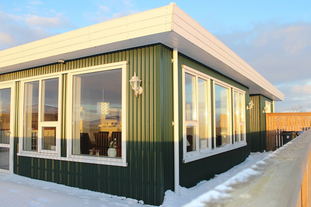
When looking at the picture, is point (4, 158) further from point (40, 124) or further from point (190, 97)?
point (190, 97)

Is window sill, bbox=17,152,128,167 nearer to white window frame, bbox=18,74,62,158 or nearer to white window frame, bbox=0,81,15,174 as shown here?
white window frame, bbox=18,74,62,158

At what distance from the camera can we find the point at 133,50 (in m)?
3.86

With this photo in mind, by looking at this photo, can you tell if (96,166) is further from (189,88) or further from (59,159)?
(189,88)

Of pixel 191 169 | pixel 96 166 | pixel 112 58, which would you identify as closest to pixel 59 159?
pixel 96 166

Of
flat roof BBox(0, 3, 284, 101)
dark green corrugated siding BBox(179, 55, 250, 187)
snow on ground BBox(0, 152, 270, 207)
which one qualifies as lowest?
snow on ground BBox(0, 152, 270, 207)

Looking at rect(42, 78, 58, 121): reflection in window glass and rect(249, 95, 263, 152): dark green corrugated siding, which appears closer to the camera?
rect(42, 78, 58, 121): reflection in window glass

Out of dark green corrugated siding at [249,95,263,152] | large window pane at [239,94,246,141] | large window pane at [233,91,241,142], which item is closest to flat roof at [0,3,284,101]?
large window pane at [233,91,241,142]

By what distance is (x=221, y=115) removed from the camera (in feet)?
20.0

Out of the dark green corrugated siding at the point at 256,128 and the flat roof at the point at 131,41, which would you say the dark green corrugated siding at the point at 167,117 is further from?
the dark green corrugated siding at the point at 256,128

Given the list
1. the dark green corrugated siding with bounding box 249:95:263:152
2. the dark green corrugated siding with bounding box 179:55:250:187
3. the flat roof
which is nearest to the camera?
the flat roof

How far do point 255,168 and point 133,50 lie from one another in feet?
10.6

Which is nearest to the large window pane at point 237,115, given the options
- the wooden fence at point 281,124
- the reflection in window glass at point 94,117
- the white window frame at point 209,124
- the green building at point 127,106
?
the white window frame at point 209,124

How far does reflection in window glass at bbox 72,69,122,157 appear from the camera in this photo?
4453mm

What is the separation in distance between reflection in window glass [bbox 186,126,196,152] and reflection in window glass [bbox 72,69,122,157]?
1300mm
